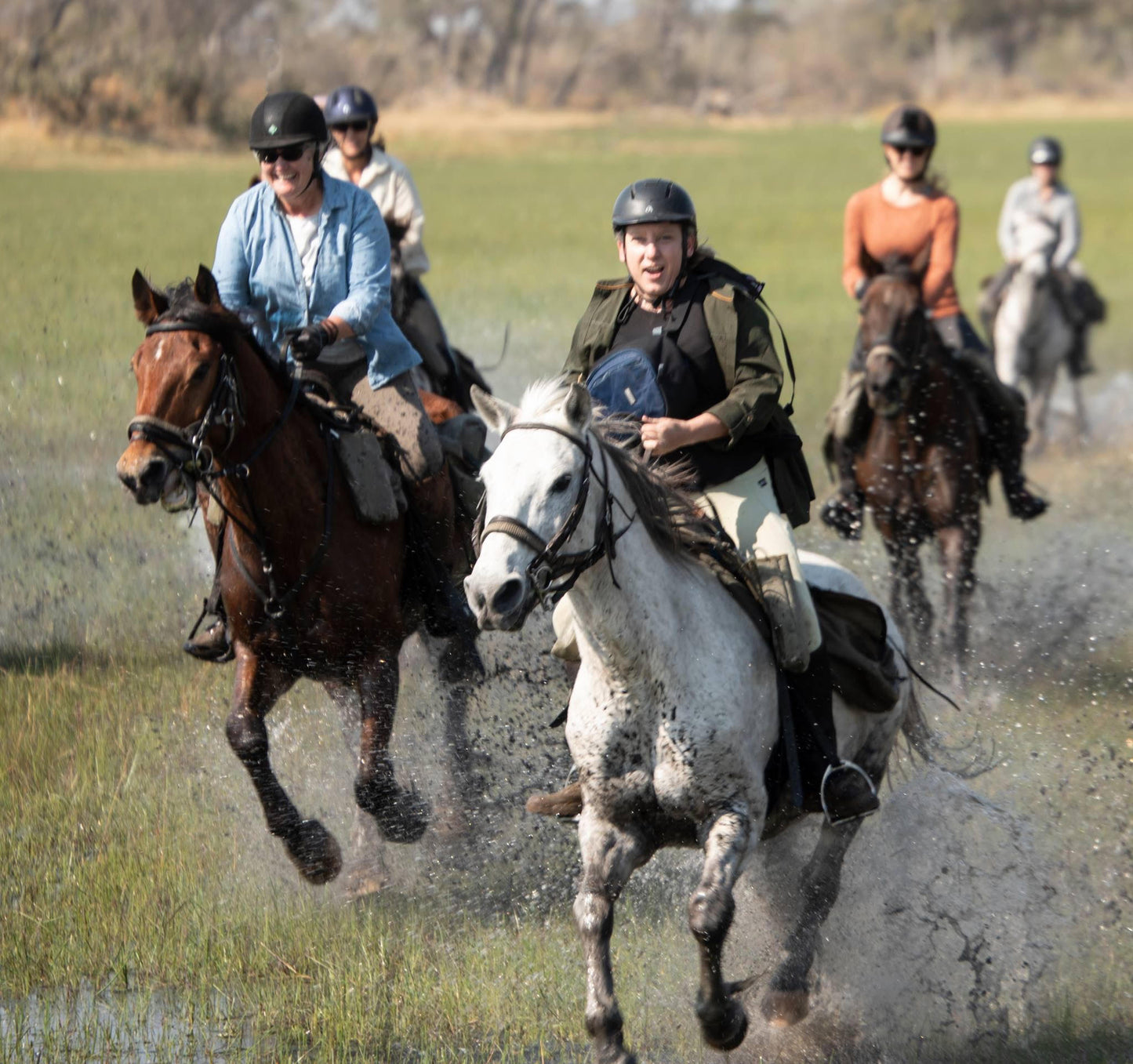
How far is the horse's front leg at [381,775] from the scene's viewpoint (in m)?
6.46

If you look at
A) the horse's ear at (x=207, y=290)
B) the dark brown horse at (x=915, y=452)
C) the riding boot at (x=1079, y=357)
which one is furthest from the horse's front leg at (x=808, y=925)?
the riding boot at (x=1079, y=357)

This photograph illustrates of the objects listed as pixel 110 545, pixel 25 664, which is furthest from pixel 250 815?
pixel 110 545

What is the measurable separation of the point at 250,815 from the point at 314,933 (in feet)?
3.45

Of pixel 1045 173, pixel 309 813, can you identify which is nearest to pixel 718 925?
pixel 309 813

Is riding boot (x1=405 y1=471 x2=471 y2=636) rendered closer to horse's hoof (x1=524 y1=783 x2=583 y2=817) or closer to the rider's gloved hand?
the rider's gloved hand

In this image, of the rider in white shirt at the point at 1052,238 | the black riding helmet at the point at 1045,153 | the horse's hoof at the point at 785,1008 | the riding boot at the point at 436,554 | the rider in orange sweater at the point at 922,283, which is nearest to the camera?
the horse's hoof at the point at 785,1008

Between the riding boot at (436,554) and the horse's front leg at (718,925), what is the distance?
2.40 meters

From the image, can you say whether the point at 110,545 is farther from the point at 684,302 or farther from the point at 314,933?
the point at 684,302

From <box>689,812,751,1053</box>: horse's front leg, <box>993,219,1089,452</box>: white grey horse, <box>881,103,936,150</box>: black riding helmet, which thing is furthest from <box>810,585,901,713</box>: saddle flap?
<box>993,219,1089,452</box>: white grey horse

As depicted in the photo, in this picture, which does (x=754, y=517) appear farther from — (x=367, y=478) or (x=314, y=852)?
(x=314, y=852)

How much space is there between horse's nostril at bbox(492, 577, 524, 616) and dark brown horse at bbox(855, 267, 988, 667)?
5.65 m

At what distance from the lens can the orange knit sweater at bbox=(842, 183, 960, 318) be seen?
9984 mm

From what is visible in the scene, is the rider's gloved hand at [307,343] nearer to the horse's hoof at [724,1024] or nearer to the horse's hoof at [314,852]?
the horse's hoof at [314,852]

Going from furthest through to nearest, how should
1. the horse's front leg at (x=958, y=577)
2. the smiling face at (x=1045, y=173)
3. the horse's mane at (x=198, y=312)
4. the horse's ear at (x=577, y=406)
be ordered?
the smiling face at (x=1045, y=173), the horse's front leg at (x=958, y=577), the horse's mane at (x=198, y=312), the horse's ear at (x=577, y=406)
